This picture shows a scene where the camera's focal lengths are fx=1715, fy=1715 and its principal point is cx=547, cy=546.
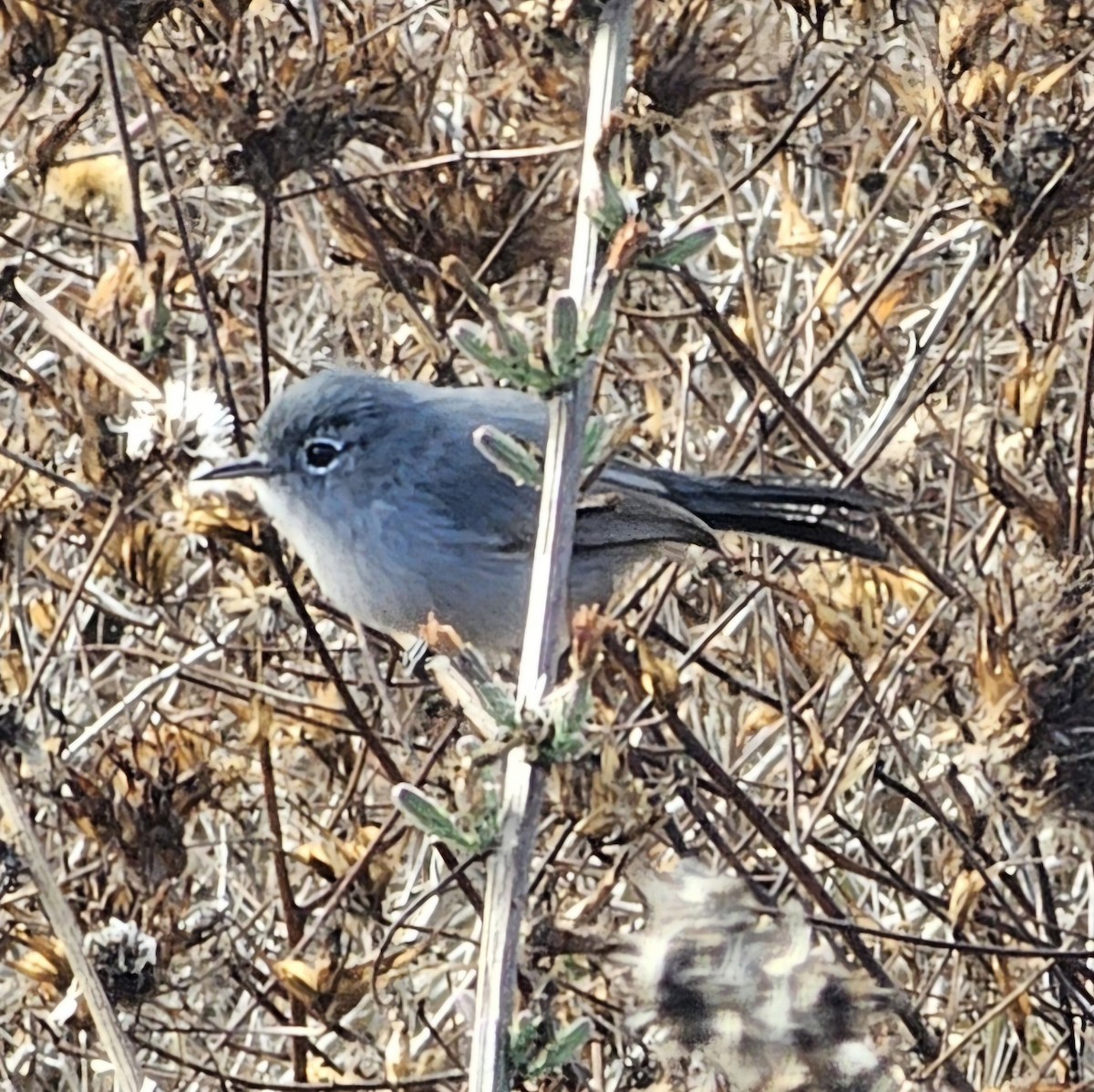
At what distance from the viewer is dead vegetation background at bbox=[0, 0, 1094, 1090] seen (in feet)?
8.20

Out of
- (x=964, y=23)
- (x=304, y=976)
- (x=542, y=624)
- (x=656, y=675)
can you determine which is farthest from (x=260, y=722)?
(x=964, y=23)

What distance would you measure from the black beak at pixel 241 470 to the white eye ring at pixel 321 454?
0.12 m

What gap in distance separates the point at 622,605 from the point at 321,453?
24.2 inches

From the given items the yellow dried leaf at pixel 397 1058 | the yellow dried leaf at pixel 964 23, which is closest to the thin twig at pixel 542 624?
the yellow dried leaf at pixel 964 23

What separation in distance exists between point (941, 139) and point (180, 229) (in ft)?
3.85

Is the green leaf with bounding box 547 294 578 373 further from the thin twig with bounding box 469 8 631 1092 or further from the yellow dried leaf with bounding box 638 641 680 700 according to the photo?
the yellow dried leaf with bounding box 638 641 680 700

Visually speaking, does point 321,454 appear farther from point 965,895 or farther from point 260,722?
point 965,895

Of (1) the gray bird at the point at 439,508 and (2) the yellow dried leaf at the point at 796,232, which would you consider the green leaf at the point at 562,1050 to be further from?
(2) the yellow dried leaf at the point at 796,232

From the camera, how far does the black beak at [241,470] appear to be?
2754mm

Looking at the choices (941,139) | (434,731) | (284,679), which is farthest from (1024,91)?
(284,679)

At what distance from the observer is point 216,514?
2.75 meters

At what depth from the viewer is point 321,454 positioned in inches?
122

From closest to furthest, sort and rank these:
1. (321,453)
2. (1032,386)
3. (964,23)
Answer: (964,23) < (1032,386) < (321,453)

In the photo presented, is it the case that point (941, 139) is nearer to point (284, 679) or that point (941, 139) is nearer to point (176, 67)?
point (176, 67)
